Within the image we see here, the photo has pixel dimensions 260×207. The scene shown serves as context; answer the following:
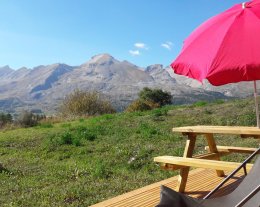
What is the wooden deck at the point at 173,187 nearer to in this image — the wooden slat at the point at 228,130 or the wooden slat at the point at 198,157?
the wooden slat at the point at 198,157

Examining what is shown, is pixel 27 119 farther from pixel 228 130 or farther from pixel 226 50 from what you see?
pixel 226 50

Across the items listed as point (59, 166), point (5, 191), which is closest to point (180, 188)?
point (5, 191)

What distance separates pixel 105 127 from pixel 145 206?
10.7 metres

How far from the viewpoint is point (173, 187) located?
5906 mm

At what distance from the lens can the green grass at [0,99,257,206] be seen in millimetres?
7066

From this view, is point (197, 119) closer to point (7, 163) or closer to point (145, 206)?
point (7, 163)

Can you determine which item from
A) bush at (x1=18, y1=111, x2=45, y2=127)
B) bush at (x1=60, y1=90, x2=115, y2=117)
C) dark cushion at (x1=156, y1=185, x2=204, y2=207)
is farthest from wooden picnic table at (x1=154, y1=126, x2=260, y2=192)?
bush at (x1=60, y1=90, x2=115, y2=117)

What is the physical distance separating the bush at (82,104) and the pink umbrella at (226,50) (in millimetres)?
23879

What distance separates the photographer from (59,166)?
960 centimetres

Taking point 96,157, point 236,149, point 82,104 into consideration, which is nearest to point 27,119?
point 82,104

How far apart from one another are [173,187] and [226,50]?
7.95 ft

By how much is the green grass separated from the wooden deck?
103cm

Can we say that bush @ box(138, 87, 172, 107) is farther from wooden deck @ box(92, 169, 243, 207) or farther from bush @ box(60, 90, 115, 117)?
wooden deck @ box(92, 169, 243, 207)

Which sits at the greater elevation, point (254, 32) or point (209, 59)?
point (254, 32)
